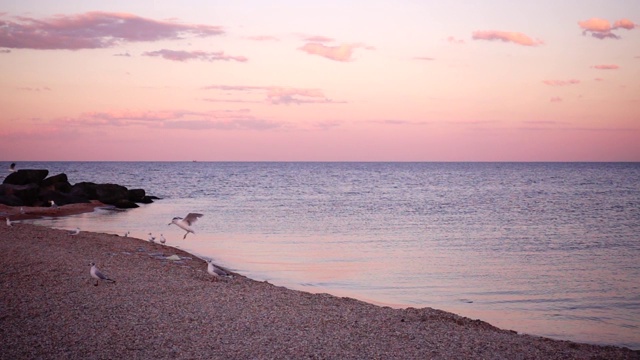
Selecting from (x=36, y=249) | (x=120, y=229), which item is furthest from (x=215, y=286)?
(x=120, y=229)

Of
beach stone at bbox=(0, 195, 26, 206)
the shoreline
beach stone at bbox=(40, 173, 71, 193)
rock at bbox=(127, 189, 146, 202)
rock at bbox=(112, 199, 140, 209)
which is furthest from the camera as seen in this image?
rock at bbox=(127, 189, 146, 202)

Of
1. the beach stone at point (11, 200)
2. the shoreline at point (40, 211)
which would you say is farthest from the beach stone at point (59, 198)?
the beach stone at point (11, 200)

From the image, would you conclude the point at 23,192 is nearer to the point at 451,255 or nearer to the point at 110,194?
the point at 110,194

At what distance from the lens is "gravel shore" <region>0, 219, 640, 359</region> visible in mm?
9562

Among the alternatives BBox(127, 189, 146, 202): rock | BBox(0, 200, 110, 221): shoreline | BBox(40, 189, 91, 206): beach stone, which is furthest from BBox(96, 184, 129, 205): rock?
BBox(0, 200, 110, 221): shoreline

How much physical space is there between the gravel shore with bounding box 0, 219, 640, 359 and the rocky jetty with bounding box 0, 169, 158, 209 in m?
28.3

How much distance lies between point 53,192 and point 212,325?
Answer: 37281 mm

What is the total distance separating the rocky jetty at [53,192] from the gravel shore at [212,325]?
28275 mm

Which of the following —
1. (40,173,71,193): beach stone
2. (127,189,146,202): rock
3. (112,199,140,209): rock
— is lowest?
(112,199,140,209): rock

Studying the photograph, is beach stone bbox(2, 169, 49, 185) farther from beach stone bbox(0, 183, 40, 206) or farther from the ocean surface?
the ocean surface

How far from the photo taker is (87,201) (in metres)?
45.7

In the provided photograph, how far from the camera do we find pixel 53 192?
4372 cm

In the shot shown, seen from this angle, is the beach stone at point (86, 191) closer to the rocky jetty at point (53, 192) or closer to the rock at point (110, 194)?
the rocky jetty at point (53, 192)

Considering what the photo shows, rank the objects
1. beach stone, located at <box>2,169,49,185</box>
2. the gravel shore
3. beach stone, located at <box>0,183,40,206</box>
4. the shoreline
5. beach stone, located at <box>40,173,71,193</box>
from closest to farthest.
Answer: the gravel shore → the shoreline → beach stone, located at <box>0,183,40,206</box> → beach stone, located at <box>2,169,49,185</box> → beach stone, located at <box>40,173,71,193</box>
